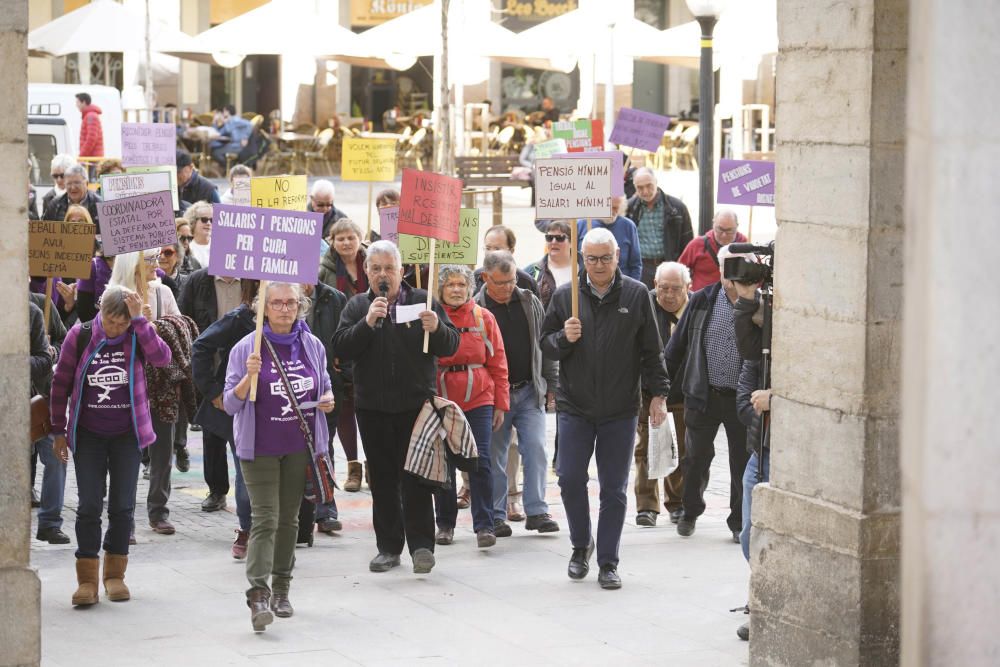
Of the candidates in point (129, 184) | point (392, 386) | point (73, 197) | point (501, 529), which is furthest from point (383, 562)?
point (73, 197)

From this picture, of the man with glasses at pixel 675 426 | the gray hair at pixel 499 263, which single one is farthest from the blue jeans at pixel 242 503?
the man with glasses at pixel 675 426

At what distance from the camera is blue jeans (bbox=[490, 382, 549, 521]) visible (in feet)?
33.4

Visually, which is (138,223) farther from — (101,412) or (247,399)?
(247,399)

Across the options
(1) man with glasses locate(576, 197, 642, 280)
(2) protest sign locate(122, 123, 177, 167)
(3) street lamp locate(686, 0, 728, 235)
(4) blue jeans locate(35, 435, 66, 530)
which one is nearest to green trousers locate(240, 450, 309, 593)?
(4) blue jeans locate(35, 435, 66, 530)

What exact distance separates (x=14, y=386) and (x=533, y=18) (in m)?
40.6

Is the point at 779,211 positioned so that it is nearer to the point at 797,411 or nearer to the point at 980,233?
the point at 797,411

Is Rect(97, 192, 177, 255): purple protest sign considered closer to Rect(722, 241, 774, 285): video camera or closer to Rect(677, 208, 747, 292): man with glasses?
Rect(722, 241, 774, 285): video camera

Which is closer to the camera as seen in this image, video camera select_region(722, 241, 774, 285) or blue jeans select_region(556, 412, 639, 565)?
video camera select_region(722, 241, 774, 285)

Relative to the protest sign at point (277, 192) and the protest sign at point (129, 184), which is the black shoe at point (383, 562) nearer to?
the protest sign at point (277, 192)

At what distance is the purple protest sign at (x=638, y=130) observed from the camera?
55.5 ft

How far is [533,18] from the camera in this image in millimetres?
45438

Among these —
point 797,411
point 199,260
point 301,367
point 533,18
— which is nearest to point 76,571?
point 301,367

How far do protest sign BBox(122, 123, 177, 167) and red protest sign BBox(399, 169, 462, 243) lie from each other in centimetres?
671

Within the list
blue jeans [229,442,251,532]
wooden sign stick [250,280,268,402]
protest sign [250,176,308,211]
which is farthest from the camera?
protest sign [250,176,308,211]
